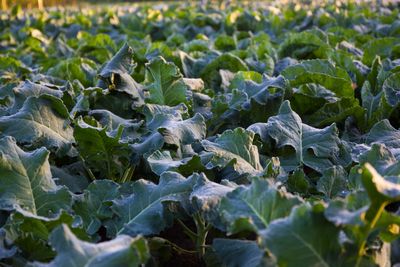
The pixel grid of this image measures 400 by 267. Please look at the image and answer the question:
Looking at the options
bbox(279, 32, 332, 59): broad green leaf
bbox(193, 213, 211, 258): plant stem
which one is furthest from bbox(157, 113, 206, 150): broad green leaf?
bbox(279, 32, 332, 59): broad green leaf

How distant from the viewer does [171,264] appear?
2.09 meters

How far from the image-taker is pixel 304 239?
52.9 inches

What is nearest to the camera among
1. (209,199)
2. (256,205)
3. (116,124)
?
(256,205)

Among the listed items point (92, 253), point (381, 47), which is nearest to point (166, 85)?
point (92, 253)

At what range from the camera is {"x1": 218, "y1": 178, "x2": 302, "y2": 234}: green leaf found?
149 cm

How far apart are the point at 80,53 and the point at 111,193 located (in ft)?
10.9

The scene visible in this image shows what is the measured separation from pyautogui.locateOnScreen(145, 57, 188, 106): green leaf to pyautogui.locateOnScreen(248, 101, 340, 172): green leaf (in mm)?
614

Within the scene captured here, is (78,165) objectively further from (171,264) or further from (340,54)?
(340,54)

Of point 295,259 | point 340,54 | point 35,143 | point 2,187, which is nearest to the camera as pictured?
point 295,259

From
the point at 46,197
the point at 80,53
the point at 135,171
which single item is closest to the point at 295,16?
the point at 80,53

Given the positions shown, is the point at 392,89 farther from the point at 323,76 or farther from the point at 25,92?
the point at 25,92

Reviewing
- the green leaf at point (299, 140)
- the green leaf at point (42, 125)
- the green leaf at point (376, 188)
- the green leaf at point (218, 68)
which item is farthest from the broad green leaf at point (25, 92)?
the green leaf at point (376, 188)

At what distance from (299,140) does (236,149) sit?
370 millimetres

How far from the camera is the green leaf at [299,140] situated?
2301 millimetres
